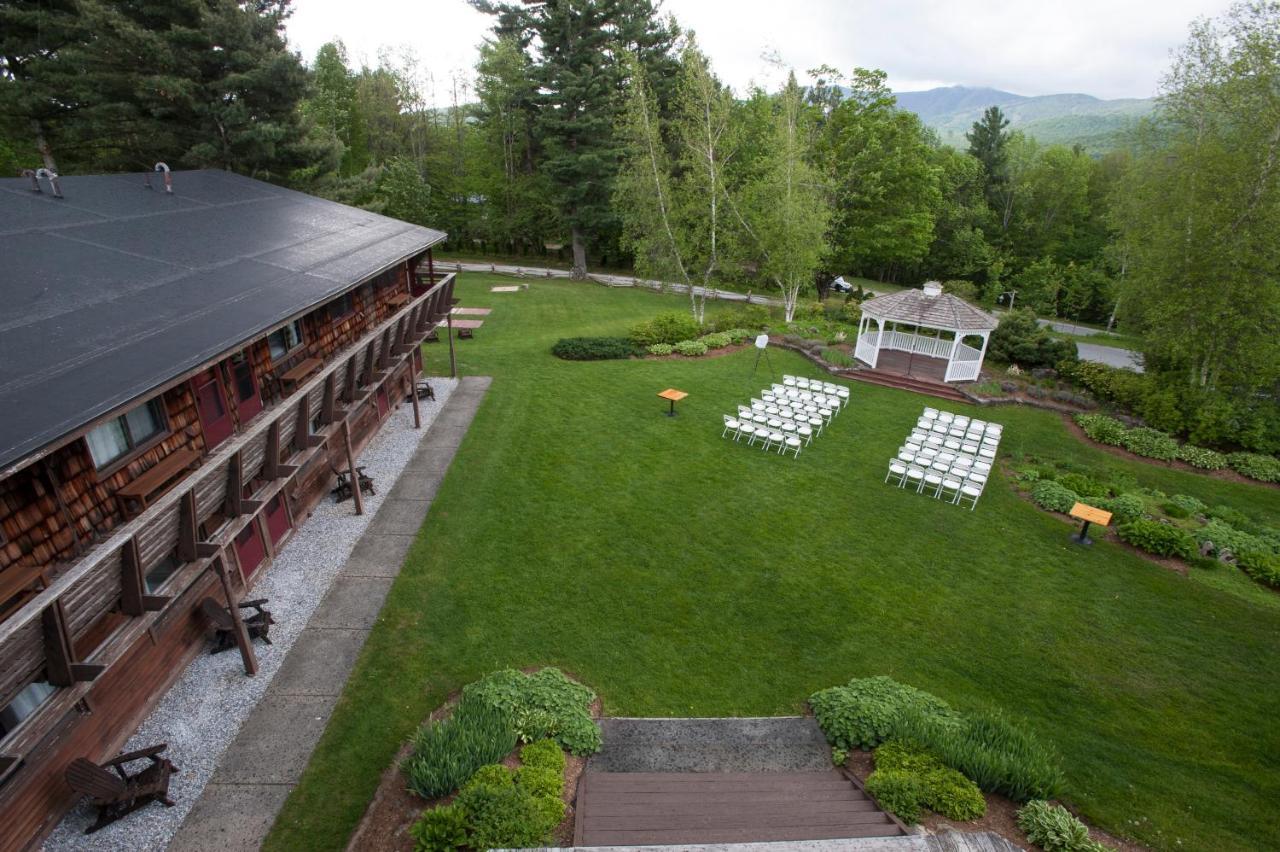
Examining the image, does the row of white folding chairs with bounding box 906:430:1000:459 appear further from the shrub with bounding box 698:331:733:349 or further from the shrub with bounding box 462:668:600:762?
the shrub with bounding box 462:668:600:762

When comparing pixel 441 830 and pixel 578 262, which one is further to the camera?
pixel 578 262

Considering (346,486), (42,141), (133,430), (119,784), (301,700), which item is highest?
(42,141)

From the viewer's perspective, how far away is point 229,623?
8.65m

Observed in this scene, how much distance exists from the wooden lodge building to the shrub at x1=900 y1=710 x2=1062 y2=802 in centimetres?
872

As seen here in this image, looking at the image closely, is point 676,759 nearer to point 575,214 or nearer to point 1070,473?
point 1070,473

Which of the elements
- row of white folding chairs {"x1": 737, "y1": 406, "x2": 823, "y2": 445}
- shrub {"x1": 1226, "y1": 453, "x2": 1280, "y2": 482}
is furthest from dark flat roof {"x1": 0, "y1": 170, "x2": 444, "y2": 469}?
shrub {"x1": 1226, "y1": 453, "x2": 1280, "y2": 482}

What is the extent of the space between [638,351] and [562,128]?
67.4 feet

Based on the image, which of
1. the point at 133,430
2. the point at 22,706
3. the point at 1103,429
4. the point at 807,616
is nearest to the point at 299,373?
the point at 133,430

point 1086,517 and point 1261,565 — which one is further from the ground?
point 1086,517

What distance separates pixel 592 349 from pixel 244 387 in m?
14.0

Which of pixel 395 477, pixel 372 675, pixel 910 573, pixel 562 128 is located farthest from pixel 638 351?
pixel 562 128

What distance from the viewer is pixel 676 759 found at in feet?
24.3

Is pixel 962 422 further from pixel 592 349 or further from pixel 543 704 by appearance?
pixel 543 704

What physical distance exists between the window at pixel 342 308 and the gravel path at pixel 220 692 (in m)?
3.86
